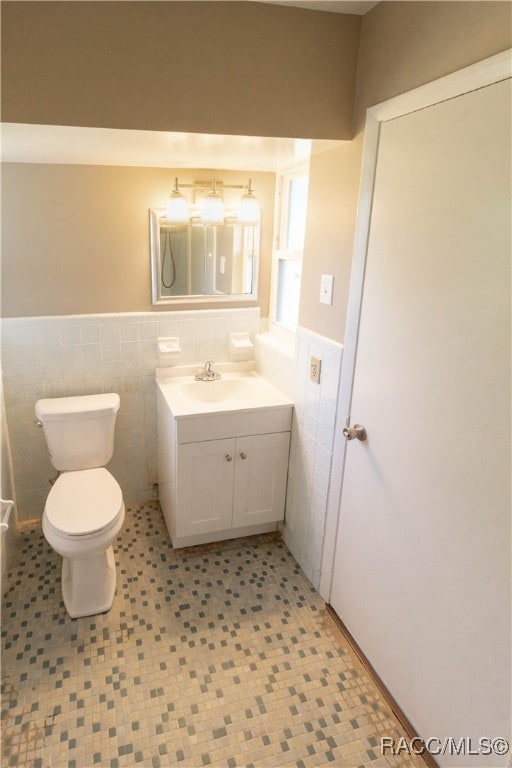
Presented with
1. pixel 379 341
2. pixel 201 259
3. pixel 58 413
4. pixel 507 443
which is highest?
pixel 201 259

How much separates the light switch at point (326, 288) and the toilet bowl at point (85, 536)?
50.7 inches

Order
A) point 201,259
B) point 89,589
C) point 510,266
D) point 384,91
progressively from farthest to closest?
point 201,259, point 89,589, point 384,91, point 510,266

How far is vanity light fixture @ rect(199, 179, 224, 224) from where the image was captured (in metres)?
2.39

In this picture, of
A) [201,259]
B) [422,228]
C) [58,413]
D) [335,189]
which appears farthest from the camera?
[201,259]

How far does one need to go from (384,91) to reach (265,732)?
2212 mm

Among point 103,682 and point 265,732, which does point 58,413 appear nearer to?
point 103,682

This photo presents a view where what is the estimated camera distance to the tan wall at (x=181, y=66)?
135 centimetres

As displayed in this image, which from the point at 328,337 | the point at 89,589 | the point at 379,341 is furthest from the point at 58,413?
the point at 379,341

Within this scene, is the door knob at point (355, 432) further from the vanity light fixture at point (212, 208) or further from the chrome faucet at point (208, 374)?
the vanity light fixture at point (212, 208)

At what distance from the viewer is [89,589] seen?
2.05 m

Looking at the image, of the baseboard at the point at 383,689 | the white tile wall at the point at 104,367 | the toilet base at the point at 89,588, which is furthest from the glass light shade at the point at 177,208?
the baseboard at the point at 383,689

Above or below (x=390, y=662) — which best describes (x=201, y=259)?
above

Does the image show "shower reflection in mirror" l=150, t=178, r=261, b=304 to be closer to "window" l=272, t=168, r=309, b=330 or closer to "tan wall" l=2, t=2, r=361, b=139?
"window" l=272, t=168, r=309, b=330

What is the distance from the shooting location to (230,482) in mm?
2355
